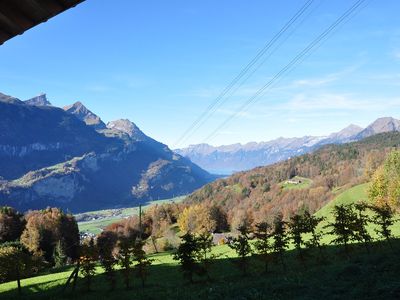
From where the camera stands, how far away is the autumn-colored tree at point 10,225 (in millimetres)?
109062

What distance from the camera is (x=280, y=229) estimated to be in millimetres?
27938

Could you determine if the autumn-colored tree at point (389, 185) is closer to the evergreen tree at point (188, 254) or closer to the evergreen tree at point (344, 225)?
the evergreen tree at point (344, 225)

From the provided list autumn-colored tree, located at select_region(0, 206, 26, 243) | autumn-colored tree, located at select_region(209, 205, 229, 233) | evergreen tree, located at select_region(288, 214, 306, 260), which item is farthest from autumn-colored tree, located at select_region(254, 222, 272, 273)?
autumn-colored tree, located at select_region(209, 205, 229, 233)

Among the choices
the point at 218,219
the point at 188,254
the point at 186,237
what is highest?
the point at 186,237

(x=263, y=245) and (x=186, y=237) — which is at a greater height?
(x=186, y=237)

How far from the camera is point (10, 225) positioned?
111938mm

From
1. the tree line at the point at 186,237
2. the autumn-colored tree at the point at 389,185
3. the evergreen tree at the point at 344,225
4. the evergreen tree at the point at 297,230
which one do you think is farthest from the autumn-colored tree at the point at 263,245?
the autumn-colored tree at the point at 389,185

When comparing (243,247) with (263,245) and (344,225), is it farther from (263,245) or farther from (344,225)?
(344,225)

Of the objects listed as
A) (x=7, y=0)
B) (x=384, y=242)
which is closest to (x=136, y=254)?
(x=384, y=242)

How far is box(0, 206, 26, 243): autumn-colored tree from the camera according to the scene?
4294 inches

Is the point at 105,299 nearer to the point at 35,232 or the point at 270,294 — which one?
the point at 270,294

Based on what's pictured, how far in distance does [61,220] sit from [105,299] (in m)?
106

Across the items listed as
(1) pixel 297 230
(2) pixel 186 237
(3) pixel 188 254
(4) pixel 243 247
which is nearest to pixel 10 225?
(2) pixel 186 237

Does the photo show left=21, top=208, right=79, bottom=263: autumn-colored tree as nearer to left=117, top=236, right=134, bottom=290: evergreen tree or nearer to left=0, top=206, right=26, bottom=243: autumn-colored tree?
left=0, top=206, right=26, bottom=243: autumn-colored tree
